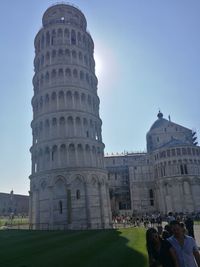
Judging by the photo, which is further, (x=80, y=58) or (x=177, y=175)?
(x=177, y=175)

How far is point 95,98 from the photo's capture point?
5153cm

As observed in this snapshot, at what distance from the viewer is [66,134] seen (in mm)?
45469

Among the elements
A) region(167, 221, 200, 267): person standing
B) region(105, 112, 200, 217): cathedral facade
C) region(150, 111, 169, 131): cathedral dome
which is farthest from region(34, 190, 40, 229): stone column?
region(150, 111, 169, 131): cathedral dome

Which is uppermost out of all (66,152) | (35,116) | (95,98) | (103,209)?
(95,98)

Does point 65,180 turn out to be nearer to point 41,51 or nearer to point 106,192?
point 106,192

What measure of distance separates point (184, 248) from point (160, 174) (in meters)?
76.7

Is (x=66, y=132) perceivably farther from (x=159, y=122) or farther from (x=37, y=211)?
(x=159, y=122)

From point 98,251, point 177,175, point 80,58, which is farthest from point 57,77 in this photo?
point 177,175

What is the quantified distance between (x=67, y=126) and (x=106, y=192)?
12.5m

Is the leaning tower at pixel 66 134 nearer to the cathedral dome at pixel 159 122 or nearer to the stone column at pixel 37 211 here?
the stone column at pixel 37 211

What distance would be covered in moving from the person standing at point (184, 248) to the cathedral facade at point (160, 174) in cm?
7140

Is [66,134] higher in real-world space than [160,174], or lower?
higher

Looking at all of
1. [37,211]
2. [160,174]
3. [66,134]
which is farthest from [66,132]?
[160,174]

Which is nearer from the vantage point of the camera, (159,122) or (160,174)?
(160,174)
